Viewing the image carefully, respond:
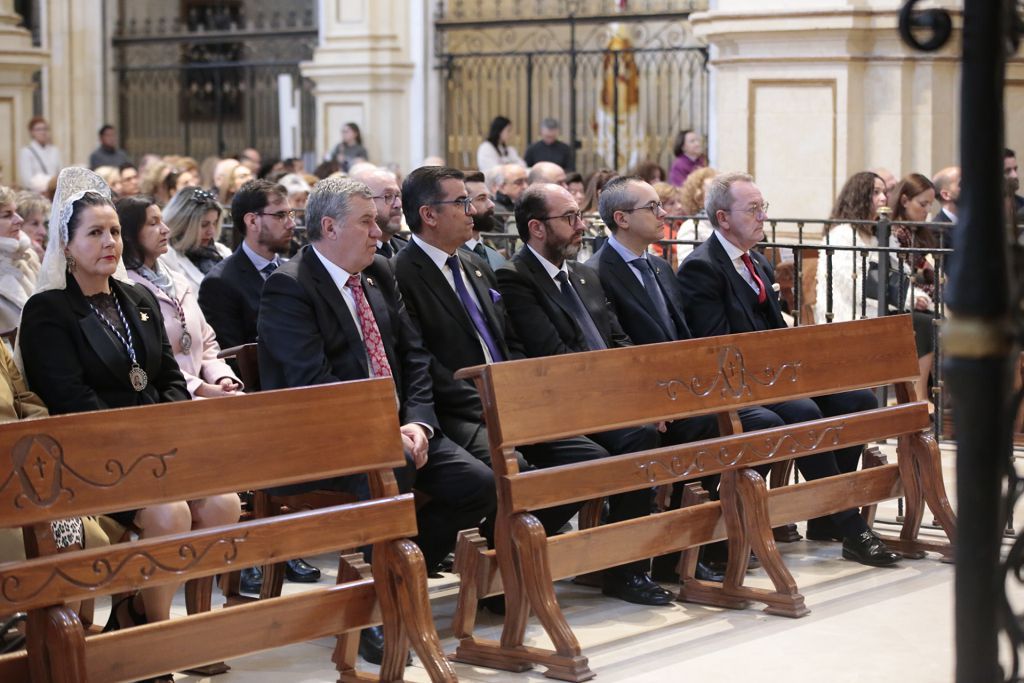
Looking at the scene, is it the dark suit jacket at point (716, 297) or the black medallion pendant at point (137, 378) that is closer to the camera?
the black medallion pendant at point (137, 378)

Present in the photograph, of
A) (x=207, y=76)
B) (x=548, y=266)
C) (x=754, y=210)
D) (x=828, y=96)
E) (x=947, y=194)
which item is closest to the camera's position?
(x=548, y=266)

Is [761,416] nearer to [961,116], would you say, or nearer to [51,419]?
[51,419]

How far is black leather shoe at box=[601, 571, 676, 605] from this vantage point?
17.6ft

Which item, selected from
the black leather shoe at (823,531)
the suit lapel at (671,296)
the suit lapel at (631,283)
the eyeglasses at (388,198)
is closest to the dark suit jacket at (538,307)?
the suit lapel at (631,283)

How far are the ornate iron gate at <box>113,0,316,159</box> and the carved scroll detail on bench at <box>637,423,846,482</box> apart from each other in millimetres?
12947

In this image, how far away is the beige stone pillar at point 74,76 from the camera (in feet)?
60.3

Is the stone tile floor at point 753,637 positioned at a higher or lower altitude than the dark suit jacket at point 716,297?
lower

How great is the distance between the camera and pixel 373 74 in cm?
1605

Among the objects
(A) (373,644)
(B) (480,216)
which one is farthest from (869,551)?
(B) (480,216)

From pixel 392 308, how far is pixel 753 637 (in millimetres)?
1676

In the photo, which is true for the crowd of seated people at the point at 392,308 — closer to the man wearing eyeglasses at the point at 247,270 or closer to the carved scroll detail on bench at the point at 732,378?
the man wearing eyeglasses at the point at 247,270

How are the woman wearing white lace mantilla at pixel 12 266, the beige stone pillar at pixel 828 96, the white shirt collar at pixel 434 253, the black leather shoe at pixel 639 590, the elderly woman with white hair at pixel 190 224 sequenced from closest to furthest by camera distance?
the black leather shoe at pixel 639 590 → the white shirt collar at pixel 434 253 → the woman wearing white lace mantilla at pixel 12 266 → the elderly woman with white hair at pixel 190 224 → the beige stone pillar at pixel 828 96

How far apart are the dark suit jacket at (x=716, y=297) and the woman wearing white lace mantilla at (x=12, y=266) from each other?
2.67 m

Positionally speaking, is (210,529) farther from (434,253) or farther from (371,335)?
(434,253)
